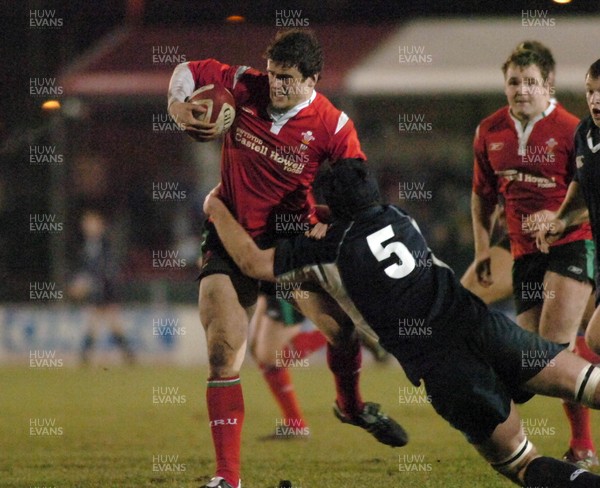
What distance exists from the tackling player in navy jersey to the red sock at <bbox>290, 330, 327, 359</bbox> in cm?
375

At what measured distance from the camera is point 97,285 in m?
14.3

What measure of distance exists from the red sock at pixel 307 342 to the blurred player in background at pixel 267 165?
91.0 inches

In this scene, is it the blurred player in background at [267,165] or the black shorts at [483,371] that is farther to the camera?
the blurred player in background at [267,165]

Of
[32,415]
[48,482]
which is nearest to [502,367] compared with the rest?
[48,482]

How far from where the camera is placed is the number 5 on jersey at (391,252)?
175 inches

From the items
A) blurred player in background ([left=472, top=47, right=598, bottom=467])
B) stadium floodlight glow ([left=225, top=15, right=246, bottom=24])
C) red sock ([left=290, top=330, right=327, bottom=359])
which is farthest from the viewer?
stadium floodlight glow ([left=225, top=15, right=246, bottom=24])

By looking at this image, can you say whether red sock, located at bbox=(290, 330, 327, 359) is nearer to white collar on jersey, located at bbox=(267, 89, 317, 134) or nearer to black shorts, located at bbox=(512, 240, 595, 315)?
black shorts, located at bbox=(512, 240, 595, 315)

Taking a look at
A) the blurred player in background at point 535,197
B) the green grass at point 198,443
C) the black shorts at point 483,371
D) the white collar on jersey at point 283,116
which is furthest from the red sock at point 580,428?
the white collar on jersey at point 283,116

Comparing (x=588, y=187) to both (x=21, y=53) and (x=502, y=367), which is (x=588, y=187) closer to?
(x=502, y=367)

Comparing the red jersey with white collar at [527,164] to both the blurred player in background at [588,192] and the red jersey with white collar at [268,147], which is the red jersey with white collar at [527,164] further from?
the red jersey with white collar at [268,147]

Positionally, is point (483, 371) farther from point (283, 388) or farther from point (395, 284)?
point (283, 388)

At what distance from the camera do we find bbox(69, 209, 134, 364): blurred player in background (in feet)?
45.2

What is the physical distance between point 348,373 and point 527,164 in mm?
1742

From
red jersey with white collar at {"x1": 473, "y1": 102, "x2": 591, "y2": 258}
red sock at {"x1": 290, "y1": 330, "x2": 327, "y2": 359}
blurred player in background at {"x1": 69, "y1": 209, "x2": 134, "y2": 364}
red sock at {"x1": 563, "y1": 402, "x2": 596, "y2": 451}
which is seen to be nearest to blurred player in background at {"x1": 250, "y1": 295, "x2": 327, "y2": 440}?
red sock at {"x1": 290, "y1": 330, "x2": 327, "y2": 359}
